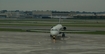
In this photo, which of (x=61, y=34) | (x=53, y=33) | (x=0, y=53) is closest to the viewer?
(x=0, y=53)

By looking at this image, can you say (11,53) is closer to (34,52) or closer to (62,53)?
(34,52)

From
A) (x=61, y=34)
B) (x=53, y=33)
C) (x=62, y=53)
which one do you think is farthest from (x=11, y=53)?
(x=61, y=34)

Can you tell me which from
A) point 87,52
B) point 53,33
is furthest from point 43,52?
point 53,33

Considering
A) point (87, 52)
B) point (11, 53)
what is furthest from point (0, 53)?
point (87, 52)

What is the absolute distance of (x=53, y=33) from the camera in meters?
53.6

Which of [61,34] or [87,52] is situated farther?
[61,34]

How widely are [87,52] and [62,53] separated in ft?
11.5

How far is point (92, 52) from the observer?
1356 inches

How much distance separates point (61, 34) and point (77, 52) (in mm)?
31520

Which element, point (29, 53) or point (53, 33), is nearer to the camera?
point (29, 53)

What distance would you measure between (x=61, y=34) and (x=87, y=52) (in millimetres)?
31529

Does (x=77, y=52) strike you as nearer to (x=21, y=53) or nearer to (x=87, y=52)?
(x=87, y=52)

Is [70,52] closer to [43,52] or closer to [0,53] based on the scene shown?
[43,52]

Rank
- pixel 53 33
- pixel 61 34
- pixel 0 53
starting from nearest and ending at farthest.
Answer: pixel 0 53
pixel 53 33
pixel 61 34
